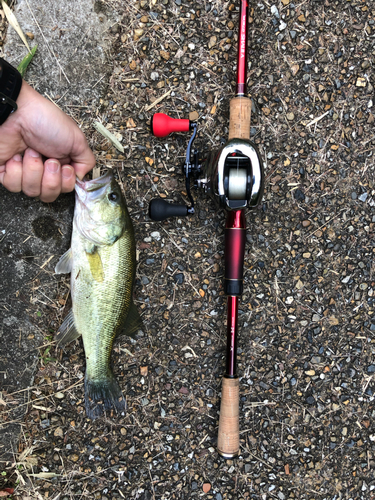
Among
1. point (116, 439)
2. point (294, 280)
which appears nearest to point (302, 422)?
point (294, 280)

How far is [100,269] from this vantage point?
2877 millimetres

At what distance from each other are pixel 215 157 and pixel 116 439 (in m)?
2.53

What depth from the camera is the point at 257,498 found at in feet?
10.8

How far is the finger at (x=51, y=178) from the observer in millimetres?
2857

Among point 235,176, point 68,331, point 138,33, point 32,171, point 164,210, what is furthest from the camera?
point 138,33

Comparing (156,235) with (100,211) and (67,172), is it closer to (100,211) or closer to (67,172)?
(100,211)

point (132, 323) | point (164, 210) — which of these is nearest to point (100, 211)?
point (164, 210)

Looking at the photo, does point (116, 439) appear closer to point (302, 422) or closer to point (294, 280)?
point (302, 422)

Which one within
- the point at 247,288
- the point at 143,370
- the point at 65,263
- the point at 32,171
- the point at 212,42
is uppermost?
the point at 212,42

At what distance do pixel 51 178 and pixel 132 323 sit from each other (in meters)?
1.35

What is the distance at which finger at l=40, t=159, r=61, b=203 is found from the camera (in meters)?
2.86

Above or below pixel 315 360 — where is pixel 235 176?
above

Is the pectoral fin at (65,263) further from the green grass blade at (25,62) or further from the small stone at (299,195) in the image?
the small stone at (299,195)

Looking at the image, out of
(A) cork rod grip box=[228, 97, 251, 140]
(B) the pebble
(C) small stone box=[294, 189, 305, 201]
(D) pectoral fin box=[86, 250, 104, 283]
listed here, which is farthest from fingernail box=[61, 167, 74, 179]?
(C) small stone box=[294, 189, 305, 201]
